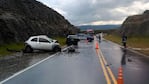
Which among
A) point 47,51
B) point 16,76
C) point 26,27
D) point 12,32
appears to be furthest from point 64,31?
point 16,76

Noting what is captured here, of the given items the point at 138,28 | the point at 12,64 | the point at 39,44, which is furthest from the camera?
the point at 138,28

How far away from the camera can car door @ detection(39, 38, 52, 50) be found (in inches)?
1329

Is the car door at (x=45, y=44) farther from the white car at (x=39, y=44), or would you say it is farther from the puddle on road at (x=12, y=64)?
the puddle on road at (x=12, y=64)

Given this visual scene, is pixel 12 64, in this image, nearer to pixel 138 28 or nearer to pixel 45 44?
pixel 45 44

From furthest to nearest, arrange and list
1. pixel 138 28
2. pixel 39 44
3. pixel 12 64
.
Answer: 1. pixel 138 28
2. pixel 39 44
3. pixel 12 64

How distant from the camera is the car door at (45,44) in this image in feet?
111

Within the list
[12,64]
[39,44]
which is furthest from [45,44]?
[12,64]

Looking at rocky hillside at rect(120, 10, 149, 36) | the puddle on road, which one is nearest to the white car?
the puddle on road

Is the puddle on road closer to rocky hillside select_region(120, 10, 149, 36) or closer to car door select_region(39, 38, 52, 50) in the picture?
car door select_region(39, 38, 52, 50)

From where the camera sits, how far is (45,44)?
33.8 metres

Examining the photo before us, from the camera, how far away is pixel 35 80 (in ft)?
44.0

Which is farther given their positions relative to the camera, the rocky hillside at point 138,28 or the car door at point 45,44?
the rocky hillside at point 138,28

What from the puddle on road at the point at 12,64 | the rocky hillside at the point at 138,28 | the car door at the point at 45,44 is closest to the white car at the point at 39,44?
the car door at the point at 45,44

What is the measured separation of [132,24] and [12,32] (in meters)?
86.5
